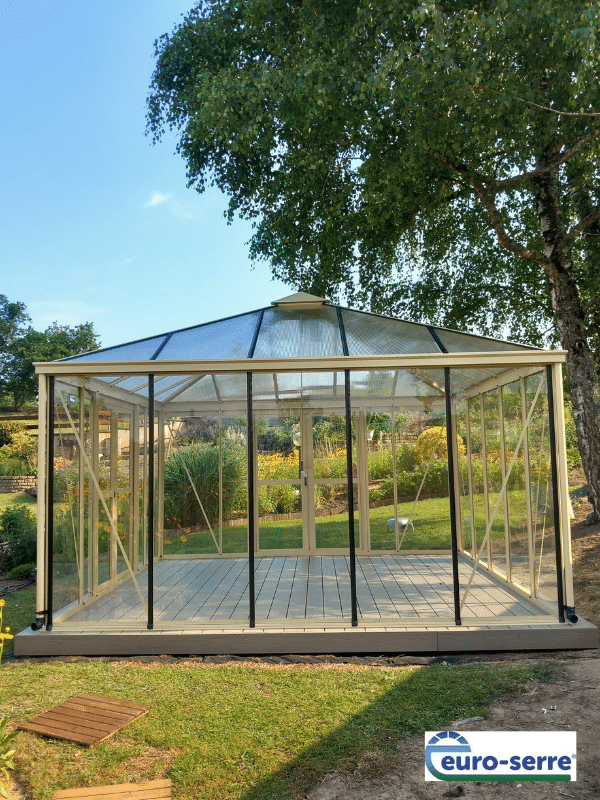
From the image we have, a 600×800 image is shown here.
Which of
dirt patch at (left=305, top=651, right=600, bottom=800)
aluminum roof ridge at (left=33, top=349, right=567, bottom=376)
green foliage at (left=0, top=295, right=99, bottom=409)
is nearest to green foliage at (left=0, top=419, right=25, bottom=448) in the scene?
aluminum roof ridge at (left=33, top=349, right=567, bottom=376)

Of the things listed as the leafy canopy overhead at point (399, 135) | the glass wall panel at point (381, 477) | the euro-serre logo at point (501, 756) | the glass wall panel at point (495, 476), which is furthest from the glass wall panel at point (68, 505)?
the leafy canopy overhead at point (399, 135)

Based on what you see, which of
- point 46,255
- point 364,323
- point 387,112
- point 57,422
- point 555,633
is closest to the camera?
point 555,633

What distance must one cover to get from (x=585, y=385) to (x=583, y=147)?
10.8 feet

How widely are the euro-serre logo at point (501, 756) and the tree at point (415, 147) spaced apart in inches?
236

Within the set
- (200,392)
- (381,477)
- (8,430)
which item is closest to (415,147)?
(200,392)

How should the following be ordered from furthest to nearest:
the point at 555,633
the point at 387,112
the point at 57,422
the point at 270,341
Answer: the point at 387,112 → the point at 270,341 → the point at 57,422 → the point at 555,633

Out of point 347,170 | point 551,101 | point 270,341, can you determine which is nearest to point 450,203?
point 347,170

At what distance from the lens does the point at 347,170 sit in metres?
10.7

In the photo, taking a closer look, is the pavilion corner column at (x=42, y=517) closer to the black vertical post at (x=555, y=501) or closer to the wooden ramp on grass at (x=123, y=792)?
the wooden ramp on grass at (x=123, y=792)

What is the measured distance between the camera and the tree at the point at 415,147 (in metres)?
8.09

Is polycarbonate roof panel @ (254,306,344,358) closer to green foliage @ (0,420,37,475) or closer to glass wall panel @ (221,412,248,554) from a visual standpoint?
glass wall panel @ (221,412,248,554)

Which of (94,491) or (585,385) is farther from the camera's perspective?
(585,385)

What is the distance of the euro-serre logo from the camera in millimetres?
3186

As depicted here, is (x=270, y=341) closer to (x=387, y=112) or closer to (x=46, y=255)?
(x=387, y=112)
